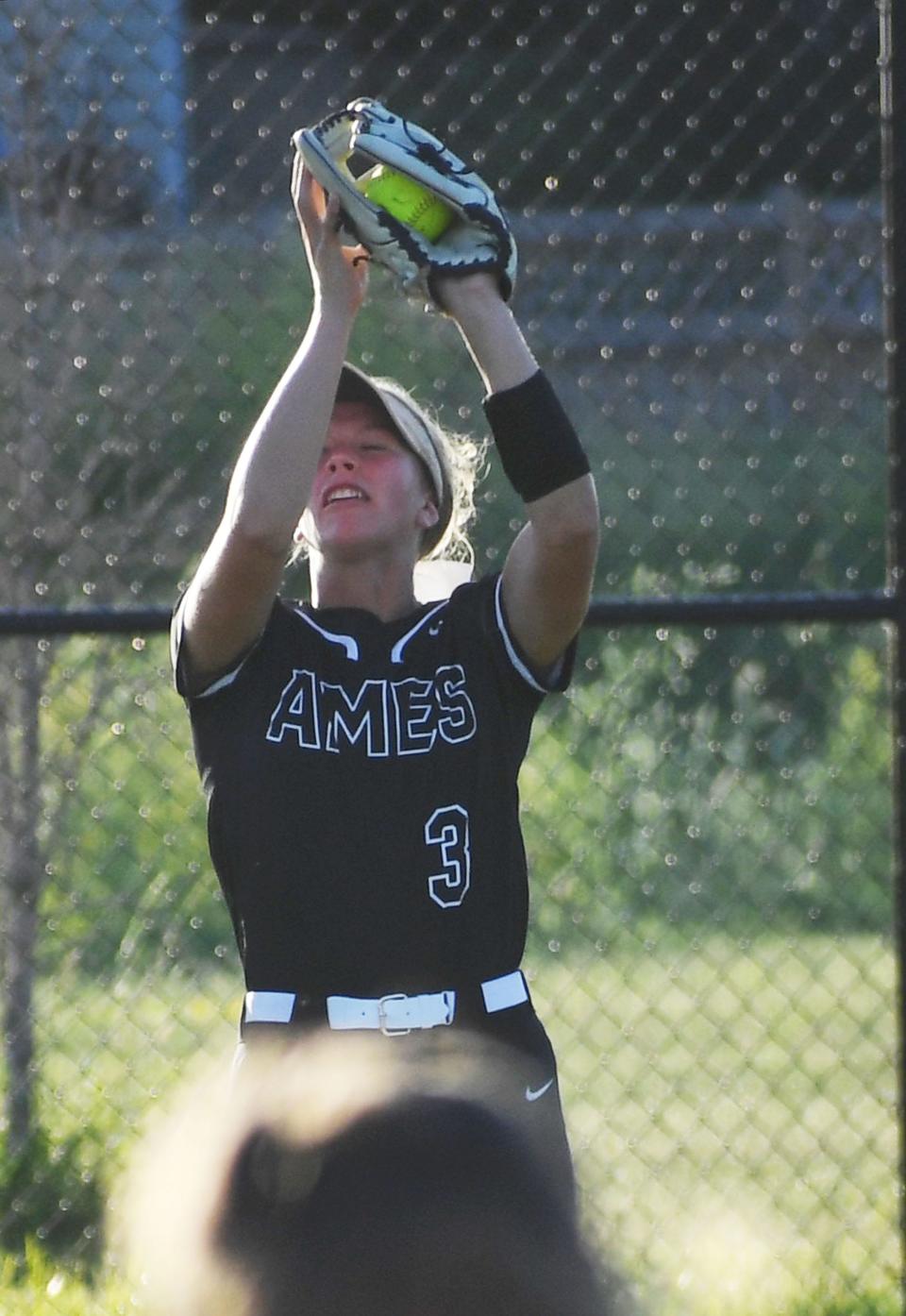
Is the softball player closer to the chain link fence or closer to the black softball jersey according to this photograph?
the black softball jersey

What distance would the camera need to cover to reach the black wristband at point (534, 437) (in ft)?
7.17

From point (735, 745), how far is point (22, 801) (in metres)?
2.13

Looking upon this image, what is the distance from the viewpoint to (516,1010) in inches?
87.4

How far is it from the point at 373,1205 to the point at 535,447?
93cm

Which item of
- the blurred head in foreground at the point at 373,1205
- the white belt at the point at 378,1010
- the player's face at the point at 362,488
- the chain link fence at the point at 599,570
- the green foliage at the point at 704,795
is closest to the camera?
the blurred head in foreground at the point at 373,1205

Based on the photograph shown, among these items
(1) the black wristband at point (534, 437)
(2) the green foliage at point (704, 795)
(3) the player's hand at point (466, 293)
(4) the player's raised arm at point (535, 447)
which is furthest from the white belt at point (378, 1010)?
(2) the green foliage at point (704, 795)

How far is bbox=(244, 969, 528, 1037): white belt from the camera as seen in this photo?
7.04ft

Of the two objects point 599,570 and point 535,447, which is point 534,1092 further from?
point 599,570

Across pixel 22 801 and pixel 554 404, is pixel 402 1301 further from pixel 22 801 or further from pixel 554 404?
pixel 22 801

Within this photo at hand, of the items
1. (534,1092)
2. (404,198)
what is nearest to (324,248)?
(404,198)

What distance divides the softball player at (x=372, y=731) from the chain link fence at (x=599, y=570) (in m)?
1.08

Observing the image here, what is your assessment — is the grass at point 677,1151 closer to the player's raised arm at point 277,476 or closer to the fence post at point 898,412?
the fence post at point 898,412

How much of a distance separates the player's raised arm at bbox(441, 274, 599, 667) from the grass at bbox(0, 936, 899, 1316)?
1716 mm

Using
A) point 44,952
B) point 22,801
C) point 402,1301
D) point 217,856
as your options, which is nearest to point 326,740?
point 217,856
